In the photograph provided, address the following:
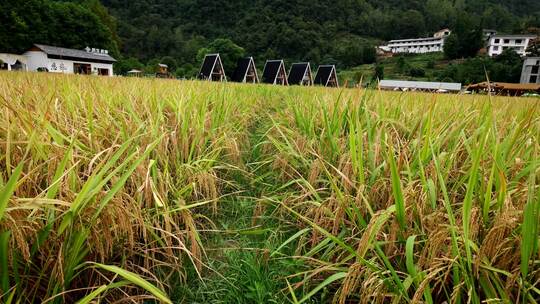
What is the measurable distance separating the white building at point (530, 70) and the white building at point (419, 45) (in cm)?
3690

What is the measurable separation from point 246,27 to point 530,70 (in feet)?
155

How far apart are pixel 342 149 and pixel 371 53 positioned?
66.2m

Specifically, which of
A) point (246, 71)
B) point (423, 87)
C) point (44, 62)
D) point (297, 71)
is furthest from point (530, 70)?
point (44, 62)

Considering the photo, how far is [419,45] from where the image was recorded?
3159 inches

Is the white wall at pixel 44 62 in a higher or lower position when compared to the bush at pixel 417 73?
higher

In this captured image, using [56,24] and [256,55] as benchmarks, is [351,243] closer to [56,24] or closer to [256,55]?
[56,24]

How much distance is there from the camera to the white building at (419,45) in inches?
3059

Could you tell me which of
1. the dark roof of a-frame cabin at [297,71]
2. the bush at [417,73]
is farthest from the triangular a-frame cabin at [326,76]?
the bush at [417,73]

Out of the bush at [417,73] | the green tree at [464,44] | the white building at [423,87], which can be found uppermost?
the green tree at [464,44]

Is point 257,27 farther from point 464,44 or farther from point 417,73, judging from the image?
point 464,44

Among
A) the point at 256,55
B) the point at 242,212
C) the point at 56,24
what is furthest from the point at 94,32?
the point at 242,212

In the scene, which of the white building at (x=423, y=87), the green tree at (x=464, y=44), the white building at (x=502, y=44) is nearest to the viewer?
the white building at (x=423, y=87)

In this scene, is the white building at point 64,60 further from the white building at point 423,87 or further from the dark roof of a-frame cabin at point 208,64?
the white building at point 423,87

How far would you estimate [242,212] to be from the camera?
68.2 inches
